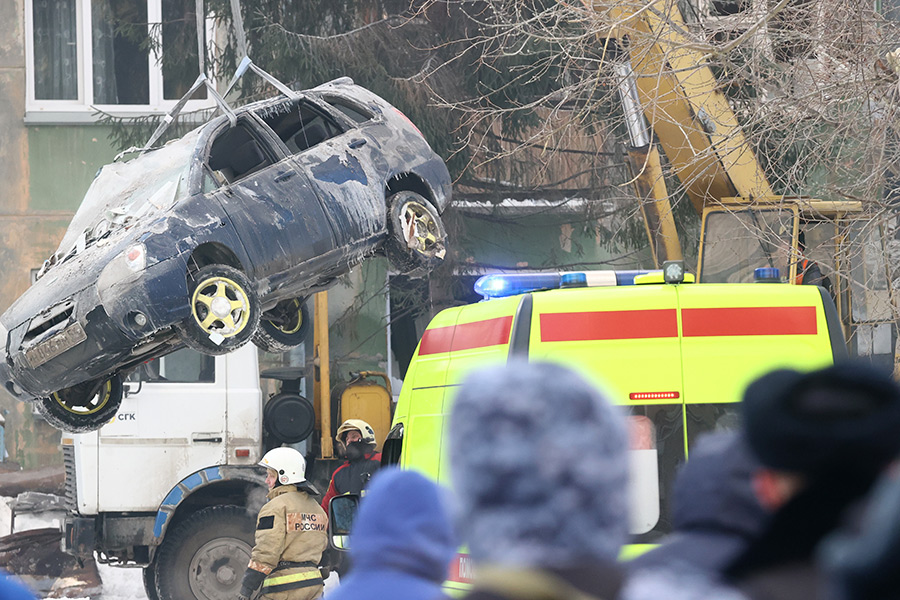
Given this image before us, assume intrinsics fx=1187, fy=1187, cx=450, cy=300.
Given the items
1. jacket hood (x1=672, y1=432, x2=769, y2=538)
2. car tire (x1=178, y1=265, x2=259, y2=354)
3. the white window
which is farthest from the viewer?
the white window

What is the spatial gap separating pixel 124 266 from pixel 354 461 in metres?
2.66

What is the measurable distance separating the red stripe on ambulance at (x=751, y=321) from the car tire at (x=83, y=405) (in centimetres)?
493

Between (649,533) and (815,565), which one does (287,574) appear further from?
(815,565)

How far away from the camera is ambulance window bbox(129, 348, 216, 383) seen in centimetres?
991

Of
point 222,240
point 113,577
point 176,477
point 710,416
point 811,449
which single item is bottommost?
point 113,577

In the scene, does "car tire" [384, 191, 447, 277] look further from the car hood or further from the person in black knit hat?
the person in black knit hat

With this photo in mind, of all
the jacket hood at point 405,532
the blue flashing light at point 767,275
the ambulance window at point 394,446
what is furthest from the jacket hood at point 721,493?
the ambulance window at point 394,446

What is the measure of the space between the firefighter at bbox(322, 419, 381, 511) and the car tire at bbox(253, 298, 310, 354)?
2.66 feet

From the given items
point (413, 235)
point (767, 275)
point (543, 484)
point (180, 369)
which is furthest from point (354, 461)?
point (543, 484)

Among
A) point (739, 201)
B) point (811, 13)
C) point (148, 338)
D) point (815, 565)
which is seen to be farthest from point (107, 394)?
point (815, 565)

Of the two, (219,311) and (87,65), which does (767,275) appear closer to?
(219,311)

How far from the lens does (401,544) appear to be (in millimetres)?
2098

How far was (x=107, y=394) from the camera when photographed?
875cm

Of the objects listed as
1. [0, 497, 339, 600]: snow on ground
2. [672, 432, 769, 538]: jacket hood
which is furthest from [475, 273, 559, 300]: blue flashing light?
[0, 497, 339, 600]: snow on ground
